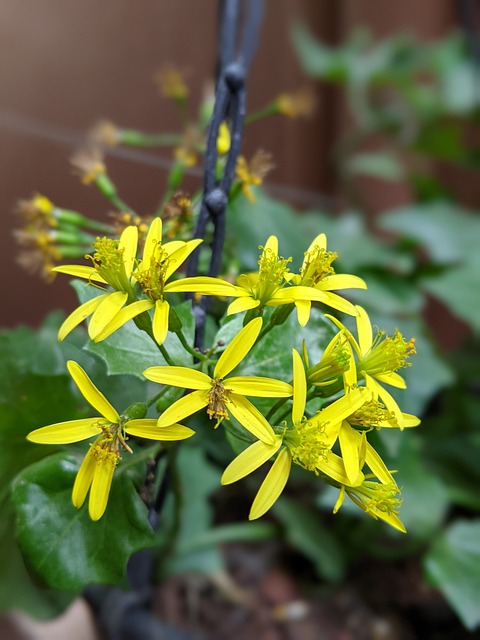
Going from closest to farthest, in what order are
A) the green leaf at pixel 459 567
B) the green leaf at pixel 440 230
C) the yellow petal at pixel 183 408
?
the yellow petal at pixel 183 408, the green leaf at pixel 459 567, the green leaf at pixel 440 230

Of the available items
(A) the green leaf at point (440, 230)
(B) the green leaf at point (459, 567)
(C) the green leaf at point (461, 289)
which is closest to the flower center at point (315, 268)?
(B) the green leaf at point (459, 567)

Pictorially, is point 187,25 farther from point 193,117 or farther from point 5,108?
point 5,108

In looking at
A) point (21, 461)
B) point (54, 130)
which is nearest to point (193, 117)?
point (54, 130)

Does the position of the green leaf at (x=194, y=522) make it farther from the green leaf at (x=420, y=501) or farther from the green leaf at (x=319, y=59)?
the green leaf at (x=319, y=59)

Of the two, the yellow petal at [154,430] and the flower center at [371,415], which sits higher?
the flower center at [371,415]

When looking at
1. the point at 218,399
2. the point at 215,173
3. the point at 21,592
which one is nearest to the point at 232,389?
the point at 218,399

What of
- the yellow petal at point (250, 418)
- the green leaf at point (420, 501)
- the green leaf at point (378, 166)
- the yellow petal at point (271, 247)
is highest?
the green leaf at point (378, 166)

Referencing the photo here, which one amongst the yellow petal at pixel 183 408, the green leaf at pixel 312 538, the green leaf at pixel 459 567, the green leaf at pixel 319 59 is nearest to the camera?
the yellow petal at pixel 183 408

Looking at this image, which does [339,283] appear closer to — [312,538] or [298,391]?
[298,391]
